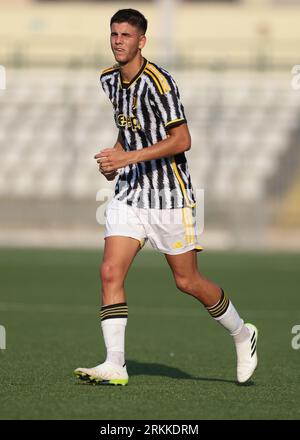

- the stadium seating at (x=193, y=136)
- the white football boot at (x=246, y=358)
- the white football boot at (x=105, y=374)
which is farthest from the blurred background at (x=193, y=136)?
the white football boot at (x=105, y=374)

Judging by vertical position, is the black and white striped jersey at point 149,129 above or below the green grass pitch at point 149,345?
above

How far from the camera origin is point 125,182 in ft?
25.2

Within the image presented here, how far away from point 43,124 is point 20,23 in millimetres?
9951

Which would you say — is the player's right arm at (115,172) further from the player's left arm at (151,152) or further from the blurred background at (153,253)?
the blurred background at (153,253)

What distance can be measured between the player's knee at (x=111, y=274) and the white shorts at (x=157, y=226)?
22 centimetres

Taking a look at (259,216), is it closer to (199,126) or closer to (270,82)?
(199,126)

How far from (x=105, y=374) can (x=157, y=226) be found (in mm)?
1041

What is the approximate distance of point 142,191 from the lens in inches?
299

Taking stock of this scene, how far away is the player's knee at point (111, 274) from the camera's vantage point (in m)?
7.42

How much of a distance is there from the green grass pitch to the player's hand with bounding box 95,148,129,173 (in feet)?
4.54

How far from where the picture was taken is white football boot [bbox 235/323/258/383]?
7.58m

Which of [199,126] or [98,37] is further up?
[98,37]

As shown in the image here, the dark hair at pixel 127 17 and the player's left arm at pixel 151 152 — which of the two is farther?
the dark hair at pixel 127 17
